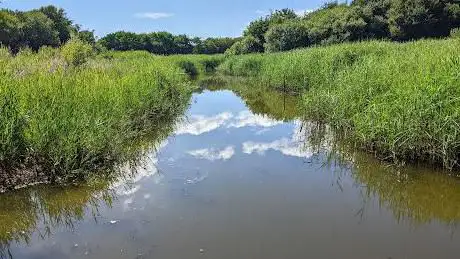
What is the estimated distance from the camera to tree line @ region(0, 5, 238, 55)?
32.9 metres

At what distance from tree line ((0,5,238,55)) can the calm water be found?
24.4 m

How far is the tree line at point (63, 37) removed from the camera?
32.9 meters

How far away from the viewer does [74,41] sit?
48.8 feet

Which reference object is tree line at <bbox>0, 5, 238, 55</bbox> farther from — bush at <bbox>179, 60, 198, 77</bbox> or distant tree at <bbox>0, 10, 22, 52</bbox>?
bush at <bbox>179, 60, 198, 77</bbox>

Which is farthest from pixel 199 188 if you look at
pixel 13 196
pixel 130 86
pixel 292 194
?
pixel 130 86

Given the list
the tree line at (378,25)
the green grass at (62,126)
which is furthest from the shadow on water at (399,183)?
the tree line at (378,25)

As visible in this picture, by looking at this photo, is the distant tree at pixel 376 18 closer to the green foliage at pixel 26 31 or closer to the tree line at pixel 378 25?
the tree line at pixel 378 25

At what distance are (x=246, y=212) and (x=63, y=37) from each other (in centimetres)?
4527

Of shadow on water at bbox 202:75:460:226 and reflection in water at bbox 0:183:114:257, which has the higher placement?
reflection in water at bbox 0:183:114:257

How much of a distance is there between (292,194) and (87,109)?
3.59 metres

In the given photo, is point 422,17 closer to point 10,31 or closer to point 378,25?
point 378,25

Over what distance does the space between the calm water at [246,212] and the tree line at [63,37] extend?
80.0ft

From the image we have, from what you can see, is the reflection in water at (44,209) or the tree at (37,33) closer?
the reflection in water at (44,209)

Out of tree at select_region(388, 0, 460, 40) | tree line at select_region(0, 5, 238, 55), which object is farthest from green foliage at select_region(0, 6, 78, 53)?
tree at select_region(388, 0, 460, 40)
